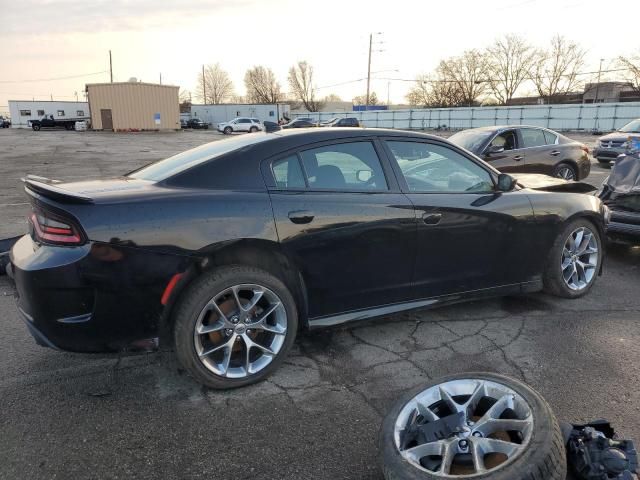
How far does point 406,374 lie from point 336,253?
2.93 ft

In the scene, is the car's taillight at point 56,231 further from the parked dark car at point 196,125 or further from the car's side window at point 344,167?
the parked dark car at point 196,125

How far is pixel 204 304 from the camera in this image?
2.80m

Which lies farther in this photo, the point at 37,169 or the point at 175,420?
the point at 37,169

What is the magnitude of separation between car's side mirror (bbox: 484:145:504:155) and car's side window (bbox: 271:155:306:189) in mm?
6747

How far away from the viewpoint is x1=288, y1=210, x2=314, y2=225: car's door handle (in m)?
3.04

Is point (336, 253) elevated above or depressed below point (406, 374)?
above

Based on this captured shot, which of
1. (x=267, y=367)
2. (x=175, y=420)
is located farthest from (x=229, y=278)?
(x=175, y=420)

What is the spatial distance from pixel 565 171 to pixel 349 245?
8.69 metres

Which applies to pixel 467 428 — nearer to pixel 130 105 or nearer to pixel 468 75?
pixel 130 105

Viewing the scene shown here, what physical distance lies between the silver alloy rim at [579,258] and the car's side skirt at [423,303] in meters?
0.35

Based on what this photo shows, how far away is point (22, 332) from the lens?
147 inches

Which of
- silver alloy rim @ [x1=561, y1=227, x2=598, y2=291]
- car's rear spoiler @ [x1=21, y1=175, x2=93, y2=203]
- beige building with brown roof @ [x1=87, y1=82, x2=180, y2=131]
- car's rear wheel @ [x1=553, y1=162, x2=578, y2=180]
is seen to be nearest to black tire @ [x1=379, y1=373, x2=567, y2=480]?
car's rear spoiler @ [x1=21, y1=175, x2=93, y2=203]

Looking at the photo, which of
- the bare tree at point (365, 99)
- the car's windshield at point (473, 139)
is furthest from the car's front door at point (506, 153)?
the bare tree at point (365, 99)

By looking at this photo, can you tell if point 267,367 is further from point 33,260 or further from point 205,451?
point 33,260
